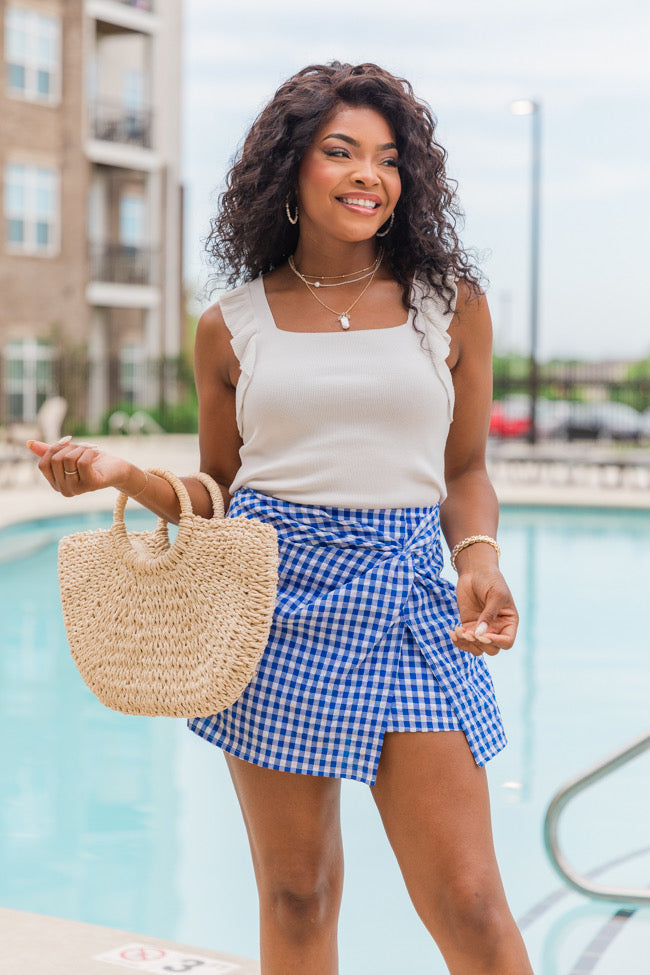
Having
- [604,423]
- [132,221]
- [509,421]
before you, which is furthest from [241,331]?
[509,421]

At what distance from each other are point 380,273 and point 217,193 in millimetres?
354

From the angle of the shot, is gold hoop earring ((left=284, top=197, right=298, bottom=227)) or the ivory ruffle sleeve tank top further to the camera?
gold hoop earring ((left=284, top=197, right=298, bottom=227))

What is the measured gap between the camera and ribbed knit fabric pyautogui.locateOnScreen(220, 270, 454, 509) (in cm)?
197

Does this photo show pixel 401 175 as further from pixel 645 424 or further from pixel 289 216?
pixel 645 424

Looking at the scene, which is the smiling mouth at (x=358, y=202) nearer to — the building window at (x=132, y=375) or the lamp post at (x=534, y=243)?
the lamp post at (x=534, y=243)

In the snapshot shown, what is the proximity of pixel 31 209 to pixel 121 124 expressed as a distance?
11.7ft

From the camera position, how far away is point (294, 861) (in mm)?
1991

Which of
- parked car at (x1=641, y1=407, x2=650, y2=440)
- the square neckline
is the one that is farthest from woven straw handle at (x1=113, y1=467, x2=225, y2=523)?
parked car at (x1=641, y1=407, x2=650, y2=440)

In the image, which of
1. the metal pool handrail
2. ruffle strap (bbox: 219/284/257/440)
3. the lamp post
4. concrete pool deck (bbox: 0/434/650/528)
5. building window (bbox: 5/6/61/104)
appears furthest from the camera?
building window (bbox: 5/6/61/104)

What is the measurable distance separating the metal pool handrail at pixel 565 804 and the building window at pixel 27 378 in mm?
23343

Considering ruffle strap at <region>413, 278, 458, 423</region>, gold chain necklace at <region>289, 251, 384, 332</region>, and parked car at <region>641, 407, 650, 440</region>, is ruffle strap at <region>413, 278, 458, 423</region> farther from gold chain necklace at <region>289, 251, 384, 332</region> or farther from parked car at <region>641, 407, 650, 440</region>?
parked car at <region>641, 407, 650, 440</region>

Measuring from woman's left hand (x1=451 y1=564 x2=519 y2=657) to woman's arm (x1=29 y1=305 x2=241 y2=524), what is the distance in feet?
1.47

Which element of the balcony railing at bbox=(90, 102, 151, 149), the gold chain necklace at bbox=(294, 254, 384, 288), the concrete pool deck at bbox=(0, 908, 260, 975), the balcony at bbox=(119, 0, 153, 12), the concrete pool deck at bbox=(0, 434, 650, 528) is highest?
the balcony at bbox=(119, 0, 153, 12)

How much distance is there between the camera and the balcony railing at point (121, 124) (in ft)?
92.5
